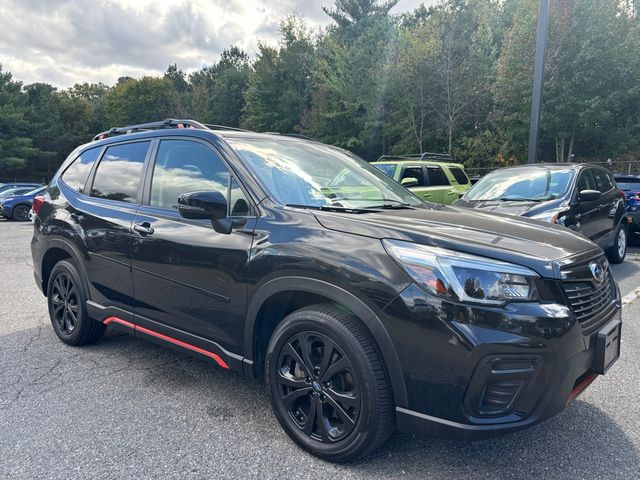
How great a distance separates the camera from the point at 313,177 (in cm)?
310

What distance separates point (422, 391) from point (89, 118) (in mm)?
65025

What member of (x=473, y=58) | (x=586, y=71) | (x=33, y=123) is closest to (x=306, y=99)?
(x=473, y=58)

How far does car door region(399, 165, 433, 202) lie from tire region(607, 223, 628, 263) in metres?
3.58

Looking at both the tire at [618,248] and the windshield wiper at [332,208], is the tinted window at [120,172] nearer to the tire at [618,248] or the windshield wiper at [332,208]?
the windshield wiper at [332,208]

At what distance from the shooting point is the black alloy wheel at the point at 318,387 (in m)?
2.34

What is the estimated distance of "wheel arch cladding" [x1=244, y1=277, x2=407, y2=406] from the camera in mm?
2176

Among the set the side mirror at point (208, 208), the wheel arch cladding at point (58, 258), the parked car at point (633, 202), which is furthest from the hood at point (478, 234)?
the parked car at point (633, 202)

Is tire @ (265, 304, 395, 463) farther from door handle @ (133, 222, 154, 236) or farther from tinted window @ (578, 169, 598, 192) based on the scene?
tinted window @ (578, 169, 598, 192)

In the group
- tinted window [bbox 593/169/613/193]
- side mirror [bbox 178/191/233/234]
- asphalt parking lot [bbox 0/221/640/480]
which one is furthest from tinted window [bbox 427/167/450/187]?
side mirror [bbox 178/191/233/234]

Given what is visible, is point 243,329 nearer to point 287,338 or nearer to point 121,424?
point 287,338

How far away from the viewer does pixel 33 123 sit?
151 ft

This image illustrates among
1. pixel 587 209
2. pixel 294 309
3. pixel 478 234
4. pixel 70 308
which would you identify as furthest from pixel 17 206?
pixel 478 234

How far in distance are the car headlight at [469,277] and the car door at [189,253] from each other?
3.39ft

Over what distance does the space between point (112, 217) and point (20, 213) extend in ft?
62.1
